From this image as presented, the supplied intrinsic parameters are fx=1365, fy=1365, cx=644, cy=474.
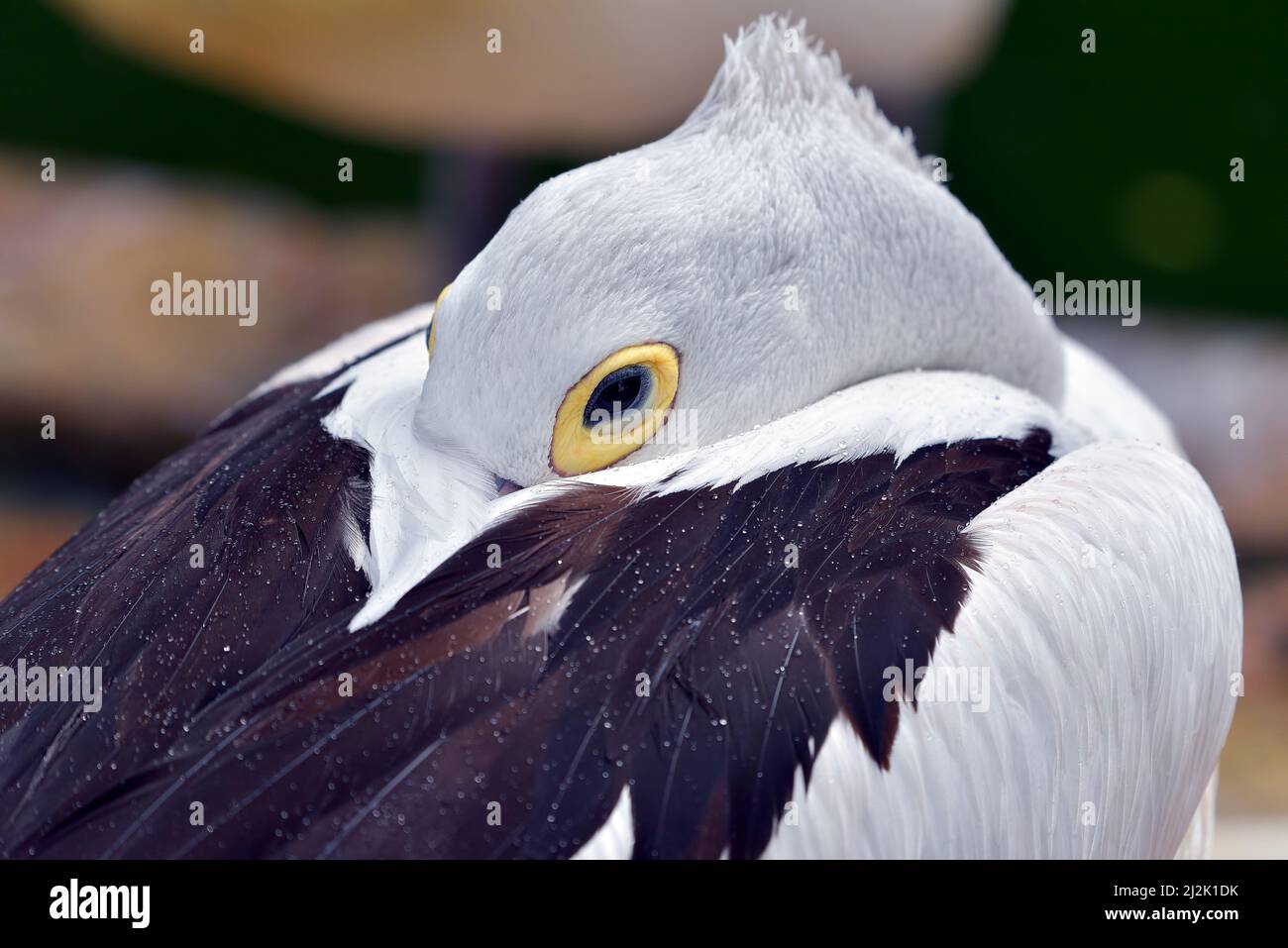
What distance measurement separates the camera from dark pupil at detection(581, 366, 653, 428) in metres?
1.09

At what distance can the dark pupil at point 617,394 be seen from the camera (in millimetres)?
1086

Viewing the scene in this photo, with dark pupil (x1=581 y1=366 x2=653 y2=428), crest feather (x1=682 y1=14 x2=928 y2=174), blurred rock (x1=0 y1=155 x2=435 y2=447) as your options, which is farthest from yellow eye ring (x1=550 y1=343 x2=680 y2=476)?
blurred rock (x1=0 y1=155 x2=435 y2=447)

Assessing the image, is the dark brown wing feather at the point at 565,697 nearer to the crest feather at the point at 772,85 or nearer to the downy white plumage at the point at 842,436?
the downy white plumage at the point at 842,436

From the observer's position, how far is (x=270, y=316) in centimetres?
355

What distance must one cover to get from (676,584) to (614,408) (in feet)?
0.58

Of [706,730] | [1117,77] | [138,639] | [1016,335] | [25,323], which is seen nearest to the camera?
[706,730]

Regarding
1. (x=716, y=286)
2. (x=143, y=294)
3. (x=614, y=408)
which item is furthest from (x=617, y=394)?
(x=143, y=294)

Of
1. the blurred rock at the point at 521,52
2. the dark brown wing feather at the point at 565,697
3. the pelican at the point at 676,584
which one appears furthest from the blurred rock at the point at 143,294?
the dark brown wing feather at the point at 565,697

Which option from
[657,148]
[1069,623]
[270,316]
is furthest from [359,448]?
[270,316]

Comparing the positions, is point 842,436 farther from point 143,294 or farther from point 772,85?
point 143,294

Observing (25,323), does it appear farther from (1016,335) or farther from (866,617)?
(866,617)

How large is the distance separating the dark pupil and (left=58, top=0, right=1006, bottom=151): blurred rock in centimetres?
158

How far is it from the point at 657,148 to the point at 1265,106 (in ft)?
9.47

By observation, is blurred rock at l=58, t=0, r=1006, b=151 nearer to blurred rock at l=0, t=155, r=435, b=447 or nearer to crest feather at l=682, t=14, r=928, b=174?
blurred rock at l=0, t=155, r=435, b=447
